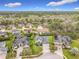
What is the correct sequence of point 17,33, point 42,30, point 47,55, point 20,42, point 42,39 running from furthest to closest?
point 42,30 → point 17,33 → point 42,39 → point 20,42 → point 47,55

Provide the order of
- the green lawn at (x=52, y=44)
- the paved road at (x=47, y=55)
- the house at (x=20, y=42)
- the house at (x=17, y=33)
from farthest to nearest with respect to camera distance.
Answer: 1. the house at (x=17, y=33)
2. the house at (x=20, y=42)
3. the green lawn at (x=52, y=44)
4. the paved road at (x=47, y=55)

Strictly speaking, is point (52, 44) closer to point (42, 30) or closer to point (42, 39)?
point (42, 39)

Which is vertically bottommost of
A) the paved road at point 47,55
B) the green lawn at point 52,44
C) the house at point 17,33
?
the paved road at point 47,55

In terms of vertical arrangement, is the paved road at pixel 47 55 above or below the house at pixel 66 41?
below

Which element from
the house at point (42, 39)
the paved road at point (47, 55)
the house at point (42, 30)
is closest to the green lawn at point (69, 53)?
the paved road at point (47, 55)

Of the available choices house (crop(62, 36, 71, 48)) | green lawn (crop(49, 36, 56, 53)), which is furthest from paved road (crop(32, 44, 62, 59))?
house (crop(62, 36, 71, 48))

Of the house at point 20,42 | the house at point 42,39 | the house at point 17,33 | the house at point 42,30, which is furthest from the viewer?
the house at point 42,30

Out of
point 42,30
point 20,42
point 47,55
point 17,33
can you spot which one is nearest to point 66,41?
point 47,55

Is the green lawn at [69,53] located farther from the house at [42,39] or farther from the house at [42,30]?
the house at [42,30]

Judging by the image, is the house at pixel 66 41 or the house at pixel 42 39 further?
the house at pixel 42 39

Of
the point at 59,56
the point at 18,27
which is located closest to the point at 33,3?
the point at 18,27

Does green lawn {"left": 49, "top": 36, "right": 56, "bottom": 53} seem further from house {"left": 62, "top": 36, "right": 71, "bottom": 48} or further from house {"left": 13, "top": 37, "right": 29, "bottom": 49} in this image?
house {"left": 13, "top": 37, "right": 29, "bottom": 49}
